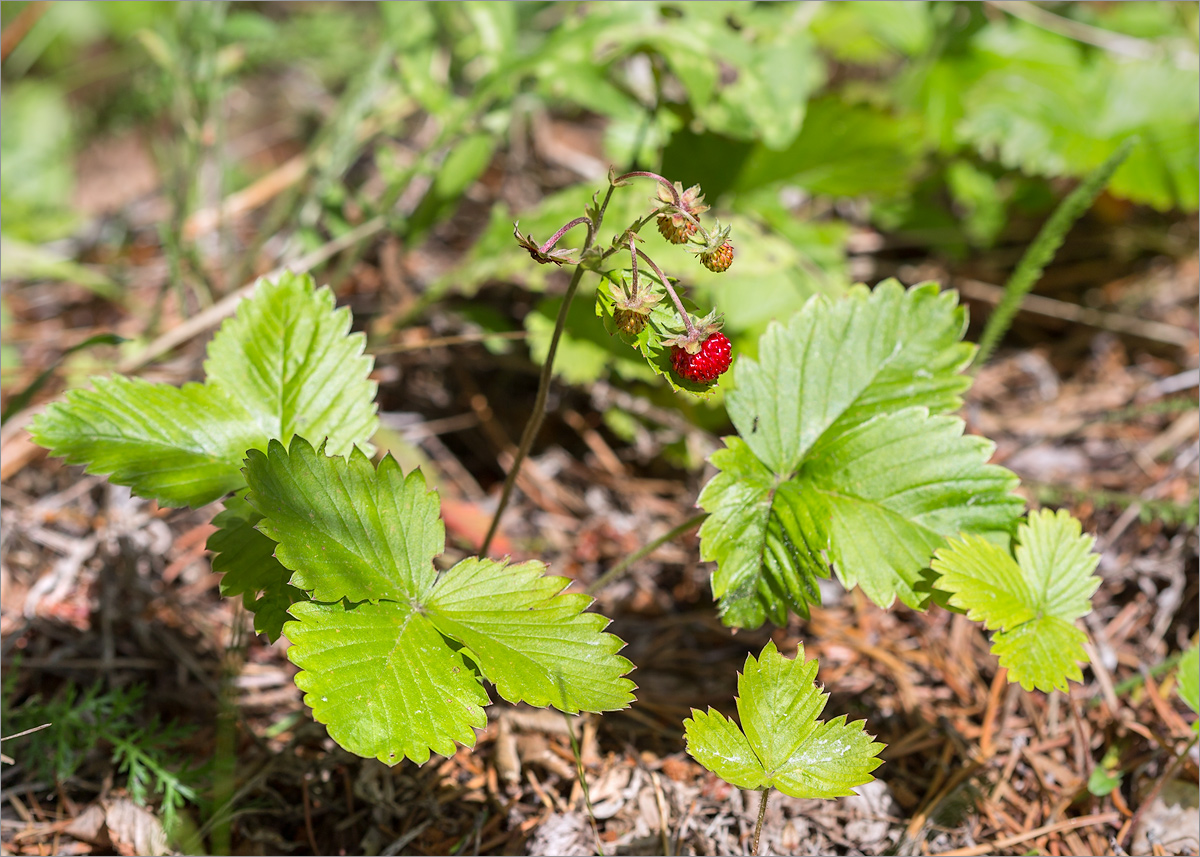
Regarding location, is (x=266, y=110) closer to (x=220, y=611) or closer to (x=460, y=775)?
(x=220, y=611)

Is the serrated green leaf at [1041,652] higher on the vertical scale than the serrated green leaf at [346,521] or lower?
lower

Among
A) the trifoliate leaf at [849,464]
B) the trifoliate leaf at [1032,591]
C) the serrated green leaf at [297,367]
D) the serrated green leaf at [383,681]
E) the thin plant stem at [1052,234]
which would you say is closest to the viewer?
the serrated green leaf at [383,681]

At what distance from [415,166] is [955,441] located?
1642 millimetres

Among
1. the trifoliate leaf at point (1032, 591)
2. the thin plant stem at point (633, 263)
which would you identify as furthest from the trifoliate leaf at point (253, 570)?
the trifoliate leaf at point (1032, 591)

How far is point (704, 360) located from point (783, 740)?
605mm

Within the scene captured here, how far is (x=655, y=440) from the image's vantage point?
2.65 metres

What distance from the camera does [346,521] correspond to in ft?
4.72

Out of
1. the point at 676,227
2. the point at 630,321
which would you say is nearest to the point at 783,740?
the point at 630,321

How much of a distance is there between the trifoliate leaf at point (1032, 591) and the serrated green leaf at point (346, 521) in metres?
0.88

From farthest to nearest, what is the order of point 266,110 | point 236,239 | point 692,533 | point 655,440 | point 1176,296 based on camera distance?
point 266,110
point 236,239
point 1176,296
point 655,440
point 692,533

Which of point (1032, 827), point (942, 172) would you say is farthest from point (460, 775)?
point (942, 172)

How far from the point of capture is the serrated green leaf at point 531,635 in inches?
53.2

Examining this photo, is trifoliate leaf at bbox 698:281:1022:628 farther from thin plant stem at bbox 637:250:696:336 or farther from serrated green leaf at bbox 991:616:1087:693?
thin plant stem at bbox 637:250:696:336

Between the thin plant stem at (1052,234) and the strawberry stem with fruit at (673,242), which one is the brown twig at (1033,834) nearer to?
the strawberry stem with fruit at (673,242)
